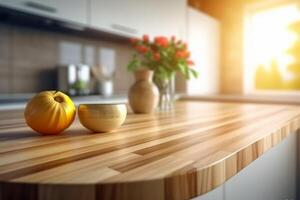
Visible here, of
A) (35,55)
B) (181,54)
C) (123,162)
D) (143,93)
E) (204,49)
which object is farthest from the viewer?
(204,49)

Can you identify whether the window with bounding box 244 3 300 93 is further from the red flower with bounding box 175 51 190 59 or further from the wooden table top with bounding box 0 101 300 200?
the wooden table top with bounding box 0 101 300 200

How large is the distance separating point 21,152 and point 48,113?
0.15 m

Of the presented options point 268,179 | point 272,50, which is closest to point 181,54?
point 268,179

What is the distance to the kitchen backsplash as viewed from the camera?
6.45 ft

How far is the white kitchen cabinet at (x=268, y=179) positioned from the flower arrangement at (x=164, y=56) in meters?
0.50

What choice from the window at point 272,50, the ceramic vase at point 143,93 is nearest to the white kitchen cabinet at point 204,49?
the window at point 272,50

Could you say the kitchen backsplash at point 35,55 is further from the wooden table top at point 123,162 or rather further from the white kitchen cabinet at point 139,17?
the wooden table top at point 123,162

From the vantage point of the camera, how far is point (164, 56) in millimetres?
1203

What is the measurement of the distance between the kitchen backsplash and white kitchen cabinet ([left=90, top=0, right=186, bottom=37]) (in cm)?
47

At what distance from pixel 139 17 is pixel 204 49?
113 centimetres

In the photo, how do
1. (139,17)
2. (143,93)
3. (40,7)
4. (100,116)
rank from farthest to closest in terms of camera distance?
(139,17) < (40,7) < (143,93) < (100,116)

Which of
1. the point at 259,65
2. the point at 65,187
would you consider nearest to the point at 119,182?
the point at 65,187

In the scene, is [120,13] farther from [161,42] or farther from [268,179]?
[268,179]

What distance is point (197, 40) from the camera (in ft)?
10.0
